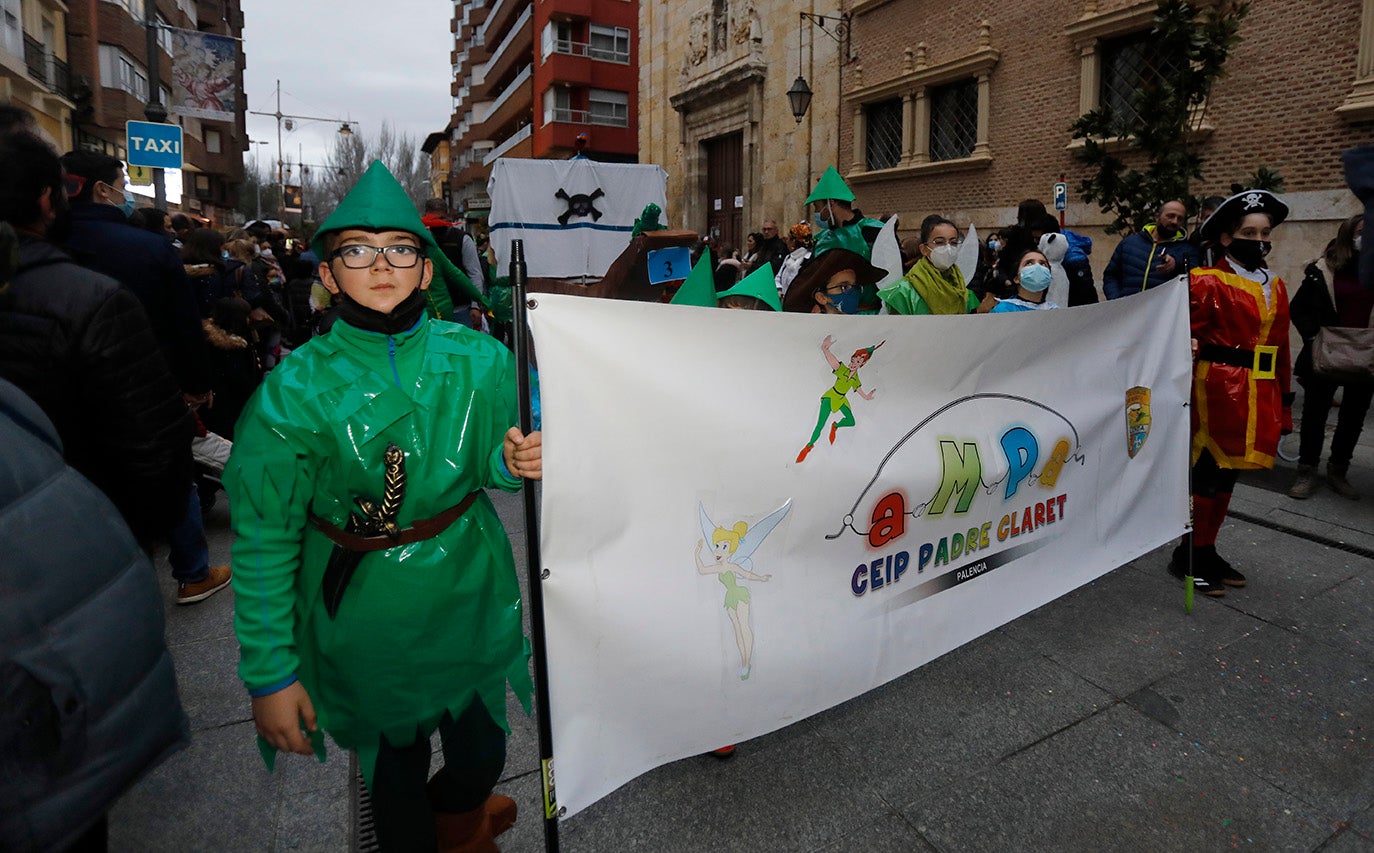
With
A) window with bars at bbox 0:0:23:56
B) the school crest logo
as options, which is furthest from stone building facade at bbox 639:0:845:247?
window with bars at bbox 0:0:23:56

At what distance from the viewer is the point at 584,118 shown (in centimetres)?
3741

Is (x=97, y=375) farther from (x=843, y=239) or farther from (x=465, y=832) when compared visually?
(x=843, y=239)

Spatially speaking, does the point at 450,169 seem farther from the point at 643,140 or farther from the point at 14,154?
the point at 14,154

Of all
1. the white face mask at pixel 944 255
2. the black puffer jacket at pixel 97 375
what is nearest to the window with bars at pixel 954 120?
the white face mask at pixel 944 255

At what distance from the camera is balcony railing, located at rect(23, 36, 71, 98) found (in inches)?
938

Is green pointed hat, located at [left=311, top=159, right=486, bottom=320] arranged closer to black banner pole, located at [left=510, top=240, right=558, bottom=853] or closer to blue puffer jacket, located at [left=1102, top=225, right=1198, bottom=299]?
black banner pole, located at [left=510, top=240, right=558, bottom=853]

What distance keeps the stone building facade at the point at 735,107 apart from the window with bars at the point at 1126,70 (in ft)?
20.4

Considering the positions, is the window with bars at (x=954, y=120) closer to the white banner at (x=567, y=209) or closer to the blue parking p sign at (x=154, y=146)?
the white banner at (x=567, y=209)

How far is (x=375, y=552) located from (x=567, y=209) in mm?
7837

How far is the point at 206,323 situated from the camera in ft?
19.0

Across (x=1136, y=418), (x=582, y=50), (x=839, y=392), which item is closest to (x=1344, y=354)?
(x=1136, y=418)

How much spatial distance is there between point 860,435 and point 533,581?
1.07m

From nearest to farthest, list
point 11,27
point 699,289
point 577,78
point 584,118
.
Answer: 1. point 699,289
2. point 11,27
3. point 577,78
4. point 584,118

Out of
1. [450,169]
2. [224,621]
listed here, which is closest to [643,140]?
[224,621]
